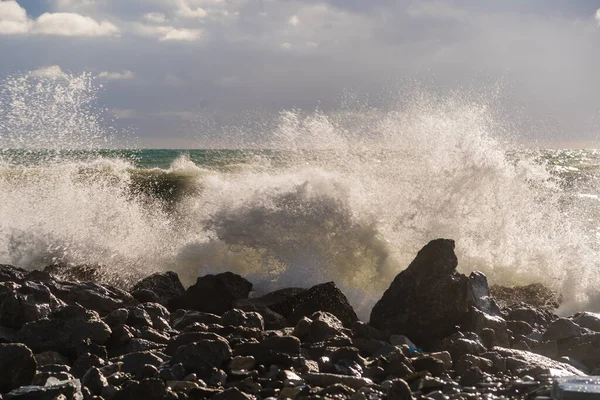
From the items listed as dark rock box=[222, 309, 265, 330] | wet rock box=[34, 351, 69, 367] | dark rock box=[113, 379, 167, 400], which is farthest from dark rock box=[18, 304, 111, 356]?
dark rock box=[113, 379, 167, 400]

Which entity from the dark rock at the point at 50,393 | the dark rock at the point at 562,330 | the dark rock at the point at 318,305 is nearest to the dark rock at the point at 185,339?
the dark rock at the point at 50,393

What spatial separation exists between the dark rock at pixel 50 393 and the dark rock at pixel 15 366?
21 cm

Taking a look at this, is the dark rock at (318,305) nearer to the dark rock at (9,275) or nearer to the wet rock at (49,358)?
the wet rock at (49,358)

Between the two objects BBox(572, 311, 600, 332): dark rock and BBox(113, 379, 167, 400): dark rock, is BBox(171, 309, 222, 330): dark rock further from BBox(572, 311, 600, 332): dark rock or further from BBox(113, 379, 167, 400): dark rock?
BBox(572, 311, 600, 332): dark rock

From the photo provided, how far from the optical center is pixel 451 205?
12734 millimetres

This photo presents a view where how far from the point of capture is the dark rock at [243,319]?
740 cm

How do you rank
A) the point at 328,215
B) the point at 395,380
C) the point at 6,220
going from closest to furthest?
the point at 395,380, the point at 328,215, the point at 6,220

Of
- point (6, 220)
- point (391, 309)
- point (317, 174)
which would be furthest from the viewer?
point (6, 220)

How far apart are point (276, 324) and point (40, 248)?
6828 millimetres

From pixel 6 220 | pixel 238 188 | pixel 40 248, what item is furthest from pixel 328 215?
pixel 6 220

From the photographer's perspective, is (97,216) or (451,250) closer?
(451,250)

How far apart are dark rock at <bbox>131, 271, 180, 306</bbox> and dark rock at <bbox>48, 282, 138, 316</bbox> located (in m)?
1.02

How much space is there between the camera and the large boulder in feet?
Answer: 25.4

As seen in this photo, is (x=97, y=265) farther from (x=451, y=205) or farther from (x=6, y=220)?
(x=451, y=205)
